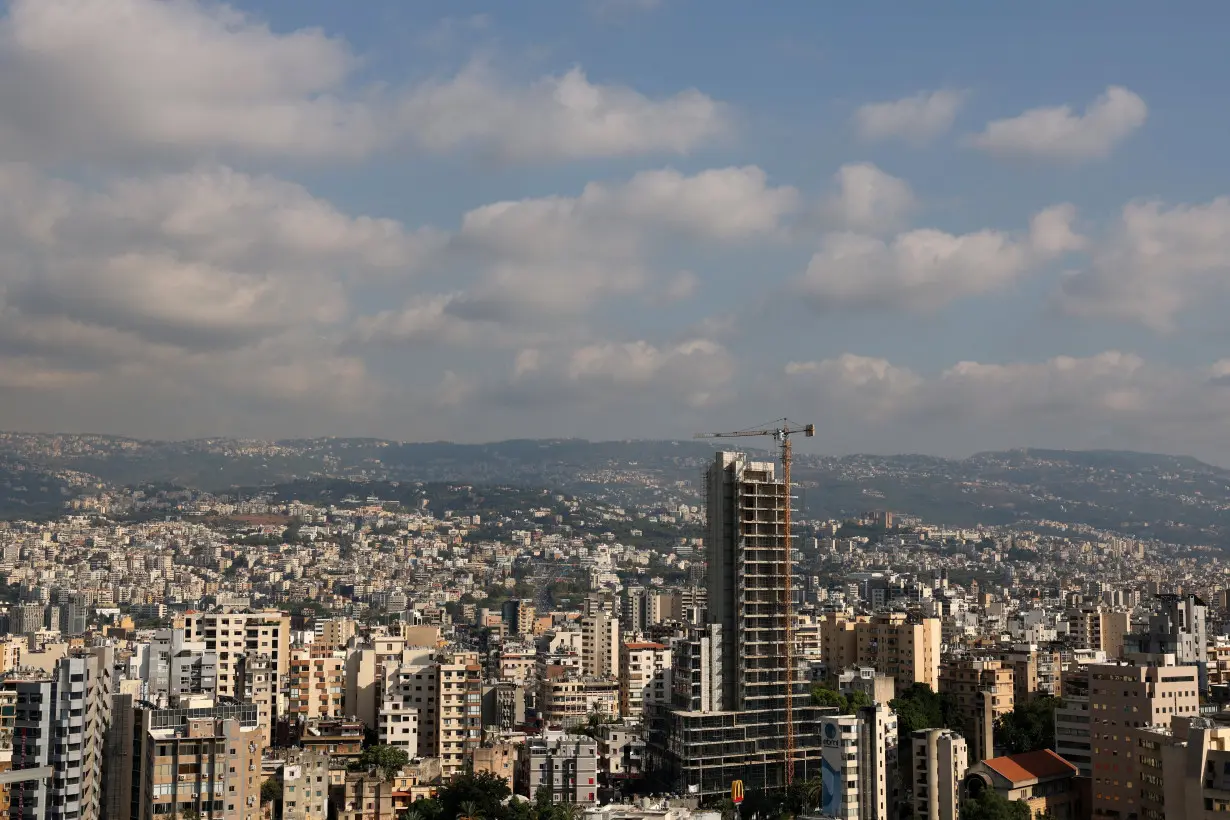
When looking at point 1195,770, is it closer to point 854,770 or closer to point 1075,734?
point 854,770

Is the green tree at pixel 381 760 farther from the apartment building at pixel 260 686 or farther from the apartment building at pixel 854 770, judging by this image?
the apartment building at pixel 854 770

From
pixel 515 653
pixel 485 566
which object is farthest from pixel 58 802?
pixel 485 566

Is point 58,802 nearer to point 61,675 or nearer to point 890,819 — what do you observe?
point 61,675

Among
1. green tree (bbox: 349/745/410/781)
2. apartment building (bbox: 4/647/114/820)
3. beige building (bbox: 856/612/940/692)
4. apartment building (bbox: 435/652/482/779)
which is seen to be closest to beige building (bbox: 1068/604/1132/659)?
beige building (bbox: 856/612/940/692)

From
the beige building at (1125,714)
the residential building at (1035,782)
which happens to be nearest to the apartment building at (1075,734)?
the residential building at (1035,782)

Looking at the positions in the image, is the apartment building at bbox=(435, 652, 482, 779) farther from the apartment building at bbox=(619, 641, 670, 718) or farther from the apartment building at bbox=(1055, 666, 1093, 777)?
the apartment building at bbox=(1055, 666, 1093, 777)

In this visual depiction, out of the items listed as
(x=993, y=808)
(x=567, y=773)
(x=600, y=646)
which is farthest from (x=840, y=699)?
(x=600, y=646)
